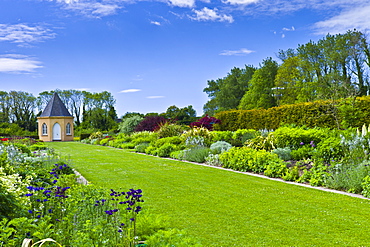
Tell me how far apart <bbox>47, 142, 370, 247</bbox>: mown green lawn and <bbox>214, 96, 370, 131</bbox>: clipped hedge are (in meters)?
6.11

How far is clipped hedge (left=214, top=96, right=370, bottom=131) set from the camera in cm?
1165

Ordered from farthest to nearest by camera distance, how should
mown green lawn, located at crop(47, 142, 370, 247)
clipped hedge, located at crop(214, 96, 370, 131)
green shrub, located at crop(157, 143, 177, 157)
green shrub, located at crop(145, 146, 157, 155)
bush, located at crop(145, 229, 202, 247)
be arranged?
1. green shrub, located at crop(145, 146, 157, 155)
2. green shrub, located at crop(157, 143, 177, 157)
3. clipped hedge, located at crop(214, 96, 370, 131)
4. mown green lawn, located at crop(47, 142, 370, 247)
5. bush, located at crop(145, 229, 202, 247)

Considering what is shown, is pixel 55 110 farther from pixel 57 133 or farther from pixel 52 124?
pixel 57 133

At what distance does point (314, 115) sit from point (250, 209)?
9.79 m

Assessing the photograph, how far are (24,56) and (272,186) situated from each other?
23123 mm

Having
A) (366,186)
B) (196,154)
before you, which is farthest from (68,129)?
(366,186)

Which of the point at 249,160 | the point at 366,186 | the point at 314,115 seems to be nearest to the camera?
the point at 366,186

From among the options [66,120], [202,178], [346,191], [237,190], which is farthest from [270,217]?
[66,120]

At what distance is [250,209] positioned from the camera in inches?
195

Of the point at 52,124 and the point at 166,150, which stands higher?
the point at 52,124

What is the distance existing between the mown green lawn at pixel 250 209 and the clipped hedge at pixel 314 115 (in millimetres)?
6107

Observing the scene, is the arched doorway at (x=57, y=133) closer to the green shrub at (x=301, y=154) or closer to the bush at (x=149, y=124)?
the bush at (x=149, y=124)

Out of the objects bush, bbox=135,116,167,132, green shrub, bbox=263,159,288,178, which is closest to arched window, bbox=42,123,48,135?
bush, bbox=135,116,167,132

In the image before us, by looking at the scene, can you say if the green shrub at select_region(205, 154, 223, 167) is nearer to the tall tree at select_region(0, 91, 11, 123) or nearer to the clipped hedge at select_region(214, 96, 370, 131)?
the clipped hedge at select_region(214, 96, 370, 131)
